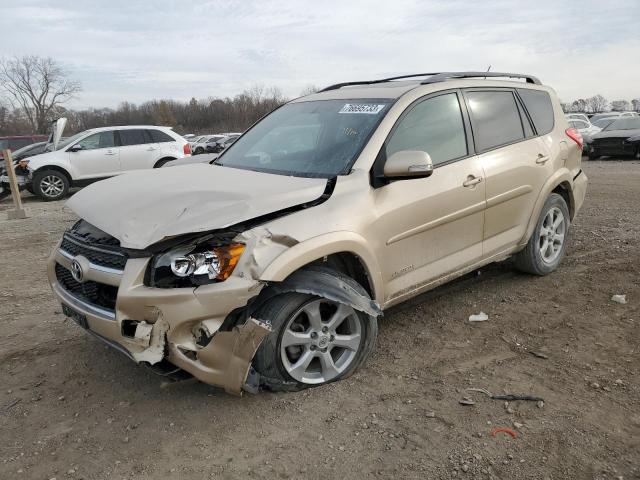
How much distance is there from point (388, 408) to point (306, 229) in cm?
109

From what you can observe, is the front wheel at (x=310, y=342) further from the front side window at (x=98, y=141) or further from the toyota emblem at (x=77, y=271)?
the front side window at (x=98, y=141)

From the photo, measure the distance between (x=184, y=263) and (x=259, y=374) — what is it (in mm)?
750

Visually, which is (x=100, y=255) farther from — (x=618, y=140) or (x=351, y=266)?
(x=618, y=140)

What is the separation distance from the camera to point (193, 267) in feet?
8.51

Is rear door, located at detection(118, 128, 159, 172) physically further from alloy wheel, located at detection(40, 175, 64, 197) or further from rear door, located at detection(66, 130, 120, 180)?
alloy wheel, located at detection(40, 175, 64, 197)

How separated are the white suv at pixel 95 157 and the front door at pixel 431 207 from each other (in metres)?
10.1

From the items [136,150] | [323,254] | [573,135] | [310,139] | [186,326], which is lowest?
[186,326]

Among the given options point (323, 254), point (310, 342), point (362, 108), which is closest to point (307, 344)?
point (310, 342)

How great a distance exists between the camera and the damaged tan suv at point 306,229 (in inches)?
102

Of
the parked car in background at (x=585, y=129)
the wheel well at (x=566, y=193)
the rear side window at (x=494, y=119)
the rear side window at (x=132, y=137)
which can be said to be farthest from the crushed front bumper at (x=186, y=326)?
the parked car in background at (x=585, y=129)

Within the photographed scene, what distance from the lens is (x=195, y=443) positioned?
2.61 meters

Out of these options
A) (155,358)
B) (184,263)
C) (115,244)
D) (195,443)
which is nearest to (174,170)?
(115,244)

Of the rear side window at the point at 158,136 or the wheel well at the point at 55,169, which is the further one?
the rear side window at the point at 158,136

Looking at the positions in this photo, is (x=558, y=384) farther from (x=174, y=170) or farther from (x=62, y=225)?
(x=62, y=225)
